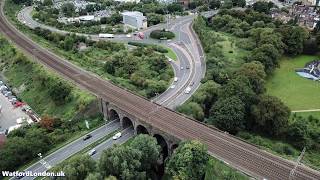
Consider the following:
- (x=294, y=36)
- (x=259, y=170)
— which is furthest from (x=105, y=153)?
(x=294, y=36)

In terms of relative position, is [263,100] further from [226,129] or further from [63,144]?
[63,144]

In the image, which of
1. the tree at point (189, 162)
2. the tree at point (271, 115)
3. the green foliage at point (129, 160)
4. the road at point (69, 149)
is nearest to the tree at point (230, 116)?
the tree at point (271, 115)

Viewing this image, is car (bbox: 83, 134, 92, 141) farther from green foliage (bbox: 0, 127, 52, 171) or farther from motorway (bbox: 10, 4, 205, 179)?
green foliage (bbox: 0, 127, 52, 171)

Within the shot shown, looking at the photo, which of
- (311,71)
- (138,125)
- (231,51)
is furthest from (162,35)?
(138,125)

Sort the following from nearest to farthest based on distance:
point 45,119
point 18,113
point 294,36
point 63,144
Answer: point 63,144
point 45,119
point 18,113
point 294,36

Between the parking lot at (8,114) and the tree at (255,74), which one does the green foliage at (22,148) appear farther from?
the tree at (255,74)

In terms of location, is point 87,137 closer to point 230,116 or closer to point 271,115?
point 230,116
